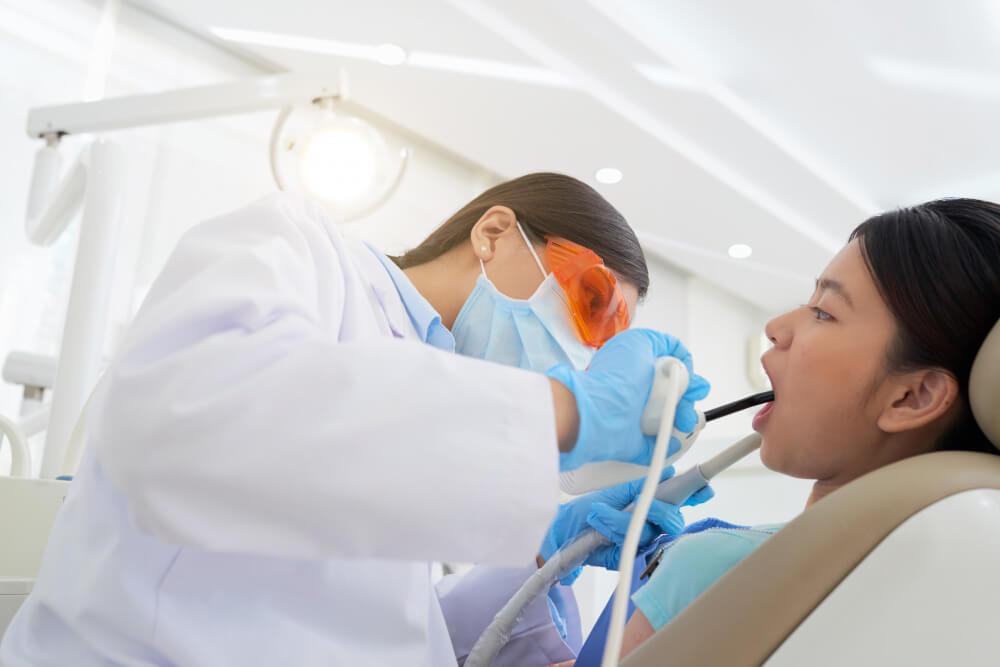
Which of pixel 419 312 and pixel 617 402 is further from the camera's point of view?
pixel 419 312

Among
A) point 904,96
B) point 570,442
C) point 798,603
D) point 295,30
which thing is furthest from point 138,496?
point 904,96

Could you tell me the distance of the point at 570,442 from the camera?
885 millimetres

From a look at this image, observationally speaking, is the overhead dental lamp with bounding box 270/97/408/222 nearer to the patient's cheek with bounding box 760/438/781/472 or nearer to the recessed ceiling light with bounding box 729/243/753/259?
the patient's cheek with bounding box 760/438/781/472

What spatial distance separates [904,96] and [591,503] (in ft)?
9.99

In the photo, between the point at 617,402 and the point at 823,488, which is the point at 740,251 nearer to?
the point at 823,488

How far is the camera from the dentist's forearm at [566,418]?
87cm

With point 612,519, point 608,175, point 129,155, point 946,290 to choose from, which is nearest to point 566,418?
point 612,519

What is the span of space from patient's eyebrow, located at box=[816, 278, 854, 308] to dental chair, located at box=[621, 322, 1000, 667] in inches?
11.5

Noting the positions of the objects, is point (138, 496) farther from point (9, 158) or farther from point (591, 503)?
point (9, 158)

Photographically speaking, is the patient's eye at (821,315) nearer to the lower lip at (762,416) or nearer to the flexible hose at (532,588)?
the lower lip at (762,416)

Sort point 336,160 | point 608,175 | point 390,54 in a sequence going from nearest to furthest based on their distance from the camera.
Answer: point 336,160 → point 390,54 → point 608,175

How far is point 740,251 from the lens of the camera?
473 cm

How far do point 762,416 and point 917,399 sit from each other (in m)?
0.21

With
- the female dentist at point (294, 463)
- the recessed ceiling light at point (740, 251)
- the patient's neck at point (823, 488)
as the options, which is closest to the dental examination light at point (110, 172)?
the female dentist at point (294, 463)
